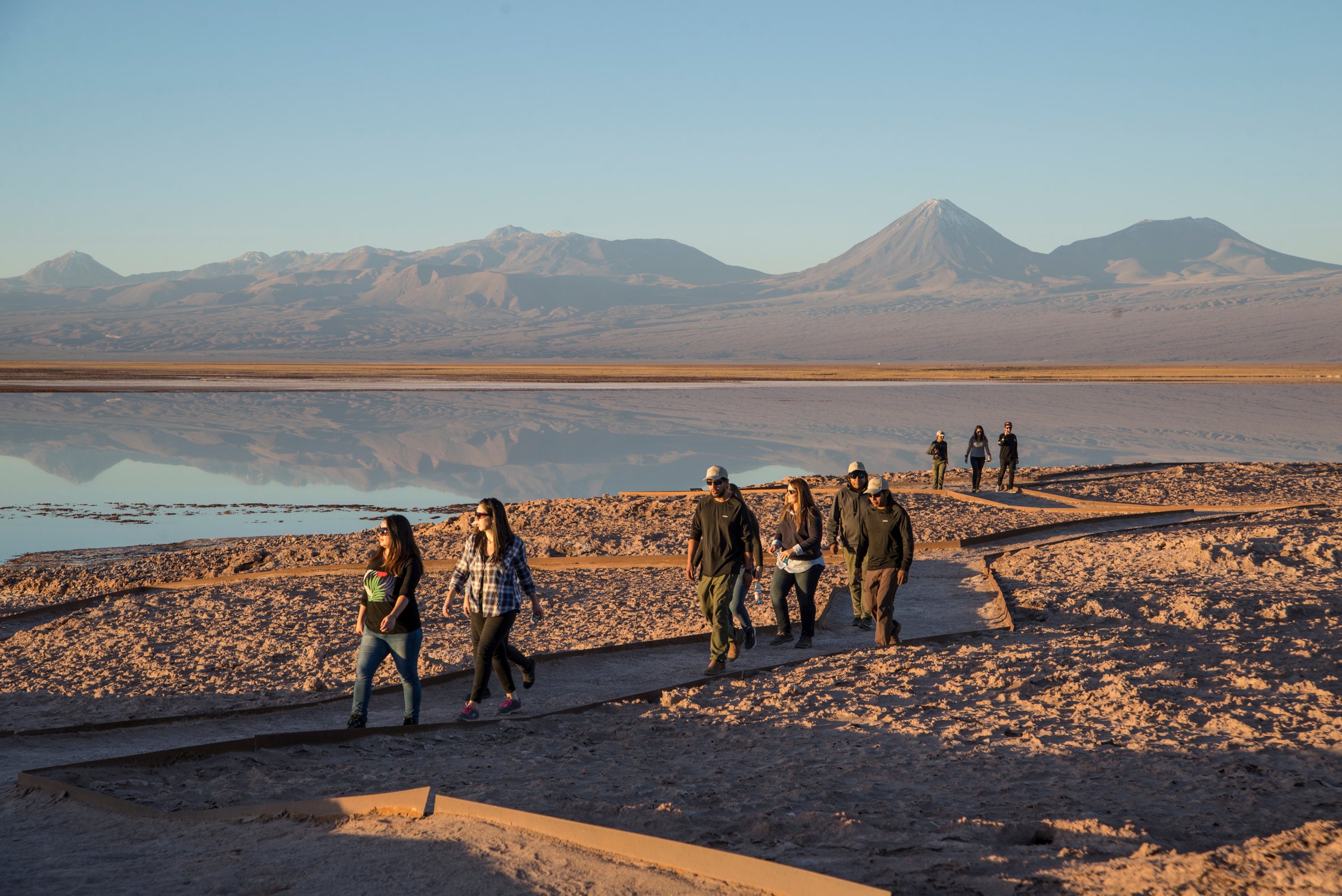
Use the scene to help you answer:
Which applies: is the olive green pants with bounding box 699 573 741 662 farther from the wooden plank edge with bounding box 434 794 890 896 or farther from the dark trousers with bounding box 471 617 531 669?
the wooden plank edge with bounding box 434 794 890 896

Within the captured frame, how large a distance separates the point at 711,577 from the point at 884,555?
1.59 m

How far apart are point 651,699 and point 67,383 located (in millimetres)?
74537

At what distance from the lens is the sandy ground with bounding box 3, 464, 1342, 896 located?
471 cm

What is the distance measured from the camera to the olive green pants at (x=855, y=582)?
1043 centimetres

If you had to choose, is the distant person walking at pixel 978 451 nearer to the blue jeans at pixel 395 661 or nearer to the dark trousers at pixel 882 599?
the dark trousers at pixel 882 599

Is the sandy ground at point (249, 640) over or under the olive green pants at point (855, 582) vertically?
under

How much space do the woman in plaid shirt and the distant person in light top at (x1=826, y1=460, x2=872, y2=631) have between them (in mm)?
3509

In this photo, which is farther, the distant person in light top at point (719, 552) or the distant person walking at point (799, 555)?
the distant person walking at point (799, 555)

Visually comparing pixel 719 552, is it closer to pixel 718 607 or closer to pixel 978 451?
pixel 718 607

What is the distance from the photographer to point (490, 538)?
7492 millimetres

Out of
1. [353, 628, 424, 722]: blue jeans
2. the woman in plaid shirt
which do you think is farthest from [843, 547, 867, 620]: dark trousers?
[353, 628, 424, 722]: blue jeans

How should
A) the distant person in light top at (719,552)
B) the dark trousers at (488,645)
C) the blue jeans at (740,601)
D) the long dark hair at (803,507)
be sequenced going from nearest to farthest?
the dark trousers at (488,645)
the distant person in light top at (719,552)
the blue jeans at (740,601)
the long dark hair at (803,507)

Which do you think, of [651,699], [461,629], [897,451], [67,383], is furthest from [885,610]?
[67,383]

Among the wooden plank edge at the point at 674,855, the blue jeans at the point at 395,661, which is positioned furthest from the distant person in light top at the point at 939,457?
the wooden plank edge at the point at 674,855
